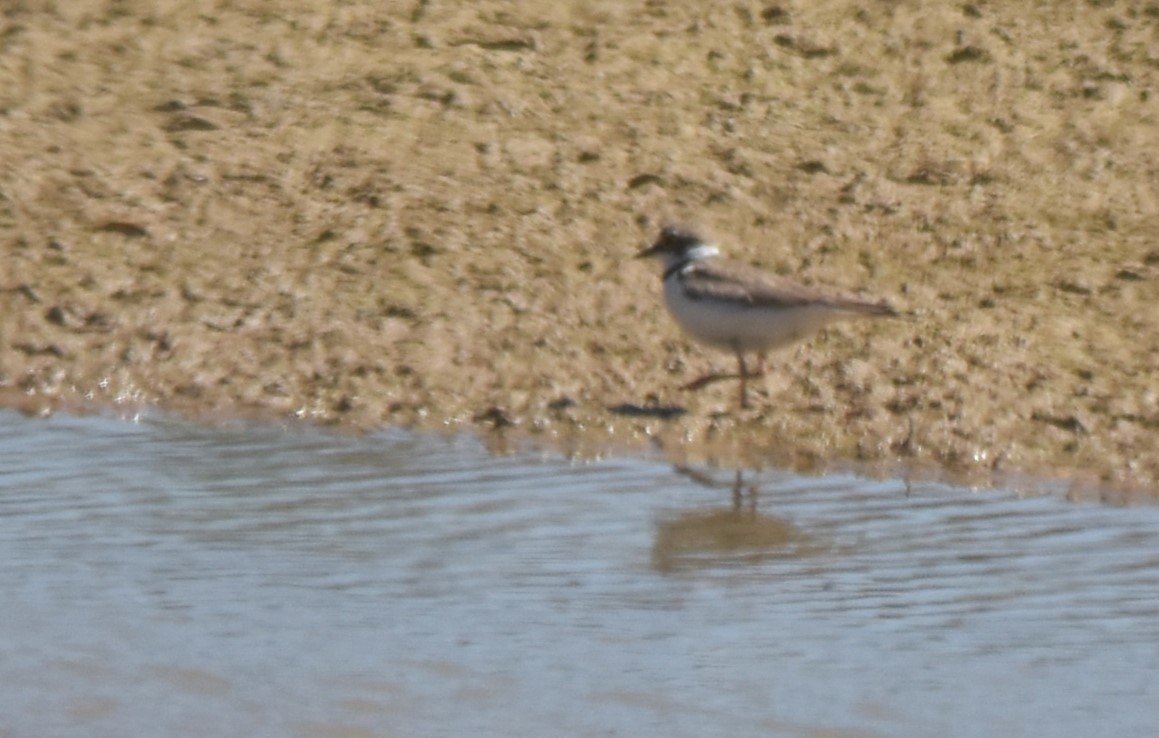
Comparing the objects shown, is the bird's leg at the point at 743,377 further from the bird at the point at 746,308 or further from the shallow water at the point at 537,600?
the shallow water at the point at 537,600

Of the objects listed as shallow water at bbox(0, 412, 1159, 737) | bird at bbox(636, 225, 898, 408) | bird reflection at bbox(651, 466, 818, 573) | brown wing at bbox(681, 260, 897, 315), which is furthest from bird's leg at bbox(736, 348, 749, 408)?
bird reflection at bbox(651, 466, 818, 573)

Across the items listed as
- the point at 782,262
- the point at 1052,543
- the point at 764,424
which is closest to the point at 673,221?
the point at 782,262

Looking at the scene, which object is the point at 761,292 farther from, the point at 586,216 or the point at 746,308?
the point at 586,216

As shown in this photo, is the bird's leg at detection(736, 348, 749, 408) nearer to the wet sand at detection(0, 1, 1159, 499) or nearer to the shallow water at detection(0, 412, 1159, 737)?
the wet sand at detection(0, 1, 1159, 499)

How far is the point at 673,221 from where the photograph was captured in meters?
10.4

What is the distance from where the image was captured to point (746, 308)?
29.8 feet

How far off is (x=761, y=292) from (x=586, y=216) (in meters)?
1.51

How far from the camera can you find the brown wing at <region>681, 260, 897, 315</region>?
9.03m

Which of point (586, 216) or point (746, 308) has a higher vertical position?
point (586, 216)

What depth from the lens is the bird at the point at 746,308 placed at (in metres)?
9.07

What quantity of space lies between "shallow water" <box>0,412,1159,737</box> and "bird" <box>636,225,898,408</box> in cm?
88

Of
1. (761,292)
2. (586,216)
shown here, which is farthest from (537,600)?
(586,216)

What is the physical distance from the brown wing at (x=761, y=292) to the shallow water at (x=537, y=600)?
884 mm

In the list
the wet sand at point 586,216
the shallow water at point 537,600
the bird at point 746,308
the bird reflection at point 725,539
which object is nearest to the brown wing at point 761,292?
the bird at point 746,308
